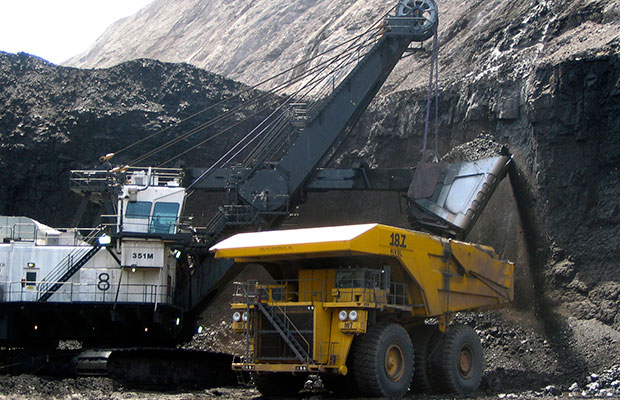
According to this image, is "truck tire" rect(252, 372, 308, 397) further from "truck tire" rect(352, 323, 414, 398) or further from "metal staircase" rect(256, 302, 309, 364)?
"truck tire" rect(352, 323, 414, 398)

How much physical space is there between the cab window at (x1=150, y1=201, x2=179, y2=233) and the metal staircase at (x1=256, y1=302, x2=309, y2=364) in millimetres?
6888

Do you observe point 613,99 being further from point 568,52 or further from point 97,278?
point 97,278

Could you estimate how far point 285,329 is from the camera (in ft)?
49.2

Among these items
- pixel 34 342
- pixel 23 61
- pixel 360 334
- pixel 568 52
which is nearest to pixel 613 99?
pixel 568 52

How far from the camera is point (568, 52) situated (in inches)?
924

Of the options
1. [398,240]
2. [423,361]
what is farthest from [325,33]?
[398,240]

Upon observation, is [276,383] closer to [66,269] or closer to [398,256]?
[398,256]

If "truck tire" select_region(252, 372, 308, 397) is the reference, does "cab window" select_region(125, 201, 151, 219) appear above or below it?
above

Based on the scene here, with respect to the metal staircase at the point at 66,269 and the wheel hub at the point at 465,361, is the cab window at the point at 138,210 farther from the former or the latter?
the wheel hub at the point at 465,361

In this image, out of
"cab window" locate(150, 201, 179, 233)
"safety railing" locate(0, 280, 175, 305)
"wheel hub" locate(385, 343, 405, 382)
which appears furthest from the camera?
"cab window" locate(150, 201, 179, 233)

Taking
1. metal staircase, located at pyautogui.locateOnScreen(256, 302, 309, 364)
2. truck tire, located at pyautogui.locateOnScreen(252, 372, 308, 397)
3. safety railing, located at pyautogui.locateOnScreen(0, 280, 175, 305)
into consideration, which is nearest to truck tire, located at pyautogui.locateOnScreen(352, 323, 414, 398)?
metal staircase, located at pyautogui.locateOnScreen(256, 302, 309, 364)

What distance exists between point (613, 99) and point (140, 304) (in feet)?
43.0

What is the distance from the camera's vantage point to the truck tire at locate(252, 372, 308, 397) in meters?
15.9

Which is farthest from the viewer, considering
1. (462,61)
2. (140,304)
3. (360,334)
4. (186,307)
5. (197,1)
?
(197,1)
